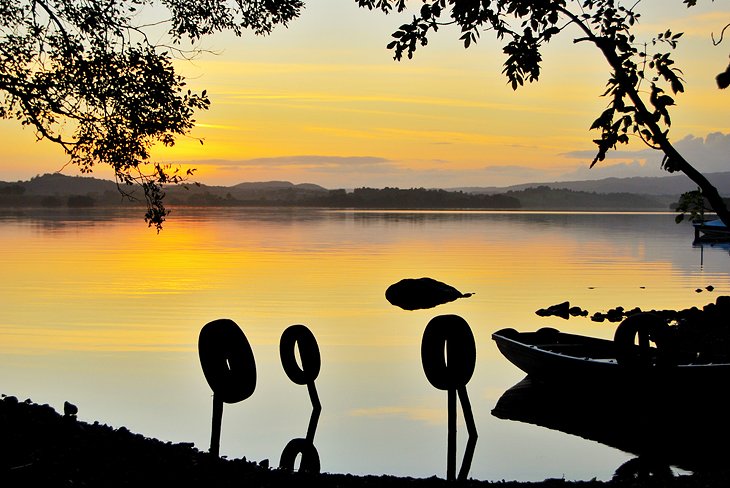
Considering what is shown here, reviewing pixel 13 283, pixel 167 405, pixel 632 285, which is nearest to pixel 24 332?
pixel 167 405

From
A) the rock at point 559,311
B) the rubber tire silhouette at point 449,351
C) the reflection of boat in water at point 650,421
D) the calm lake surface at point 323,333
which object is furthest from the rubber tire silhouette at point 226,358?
the rock at point 559,311

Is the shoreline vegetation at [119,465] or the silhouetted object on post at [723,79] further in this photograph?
the shoreline vegetation at [119,465]

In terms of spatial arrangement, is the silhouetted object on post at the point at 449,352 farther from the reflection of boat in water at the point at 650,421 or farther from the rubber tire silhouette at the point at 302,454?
the reflection of boat in water at the point at 650,421

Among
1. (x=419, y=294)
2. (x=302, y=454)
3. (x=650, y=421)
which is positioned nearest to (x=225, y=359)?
(x=302, y=454)

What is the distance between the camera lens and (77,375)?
27125mm

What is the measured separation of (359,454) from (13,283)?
1723 inches

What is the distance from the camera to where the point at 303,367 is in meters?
18.8

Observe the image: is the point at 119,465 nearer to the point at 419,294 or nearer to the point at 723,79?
the point at 723,79

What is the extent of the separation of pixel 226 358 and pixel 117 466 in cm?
376

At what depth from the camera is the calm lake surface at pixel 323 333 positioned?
19.5 meters

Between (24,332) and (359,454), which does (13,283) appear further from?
(359,454)

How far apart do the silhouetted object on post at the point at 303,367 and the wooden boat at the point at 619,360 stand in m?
6.14

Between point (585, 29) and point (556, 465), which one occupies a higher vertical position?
point (585, 29)

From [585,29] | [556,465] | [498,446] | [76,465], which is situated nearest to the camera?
[585,29]
